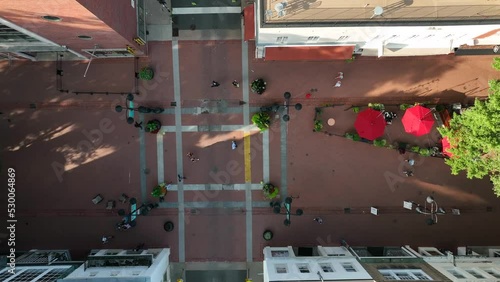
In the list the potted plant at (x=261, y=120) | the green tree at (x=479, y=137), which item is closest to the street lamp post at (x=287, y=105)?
the potted plant at (x=261, y=120)

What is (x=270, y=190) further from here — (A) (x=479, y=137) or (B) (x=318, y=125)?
(A) (x=479, y=137)

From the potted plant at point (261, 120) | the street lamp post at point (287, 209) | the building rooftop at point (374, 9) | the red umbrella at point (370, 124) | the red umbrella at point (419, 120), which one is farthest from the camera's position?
the street lamp post at point (287, 209)

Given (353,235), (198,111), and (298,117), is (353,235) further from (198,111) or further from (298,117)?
(198,111)

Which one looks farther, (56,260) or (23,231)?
(23,231)

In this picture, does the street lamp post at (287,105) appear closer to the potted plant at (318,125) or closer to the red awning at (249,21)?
the potted plant at (318,125)

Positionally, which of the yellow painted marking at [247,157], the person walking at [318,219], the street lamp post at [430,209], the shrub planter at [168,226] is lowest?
Answer: the shrub planter at [168,226]

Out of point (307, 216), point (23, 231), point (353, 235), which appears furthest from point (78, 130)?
point (353, 235)
